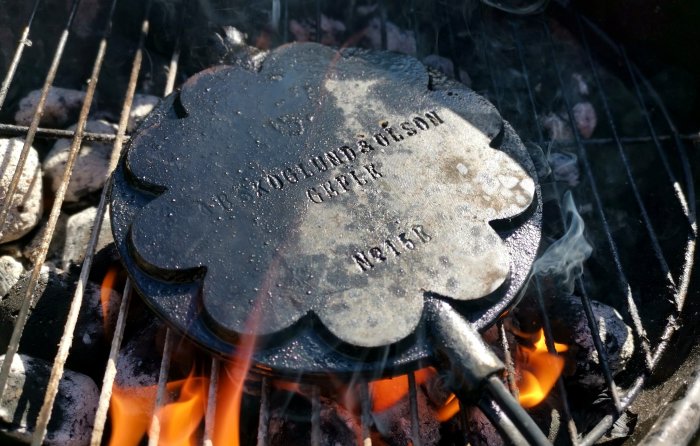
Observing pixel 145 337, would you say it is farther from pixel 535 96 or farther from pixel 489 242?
pixel 535 96

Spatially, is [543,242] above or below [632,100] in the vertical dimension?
below

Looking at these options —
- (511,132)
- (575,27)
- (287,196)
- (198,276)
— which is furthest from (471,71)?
(198,276)

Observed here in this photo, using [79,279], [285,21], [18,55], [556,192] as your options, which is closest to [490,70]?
[556,192]

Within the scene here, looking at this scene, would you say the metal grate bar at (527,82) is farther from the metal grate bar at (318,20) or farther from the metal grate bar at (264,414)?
the metal grate bar at (264,414)

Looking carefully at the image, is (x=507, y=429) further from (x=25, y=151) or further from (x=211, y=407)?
(x=25, y=151)

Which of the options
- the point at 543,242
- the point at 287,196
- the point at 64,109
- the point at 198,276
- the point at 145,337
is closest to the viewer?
the point at 198,276

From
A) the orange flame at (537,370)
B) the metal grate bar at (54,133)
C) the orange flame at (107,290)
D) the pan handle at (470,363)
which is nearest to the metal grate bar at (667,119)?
the orange flame at (537,370)

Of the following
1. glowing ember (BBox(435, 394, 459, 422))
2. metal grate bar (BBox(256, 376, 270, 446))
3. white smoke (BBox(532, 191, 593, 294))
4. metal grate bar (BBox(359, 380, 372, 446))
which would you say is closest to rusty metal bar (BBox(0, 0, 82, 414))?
metal grate bar (BBox(256, 376, 270, 446))
